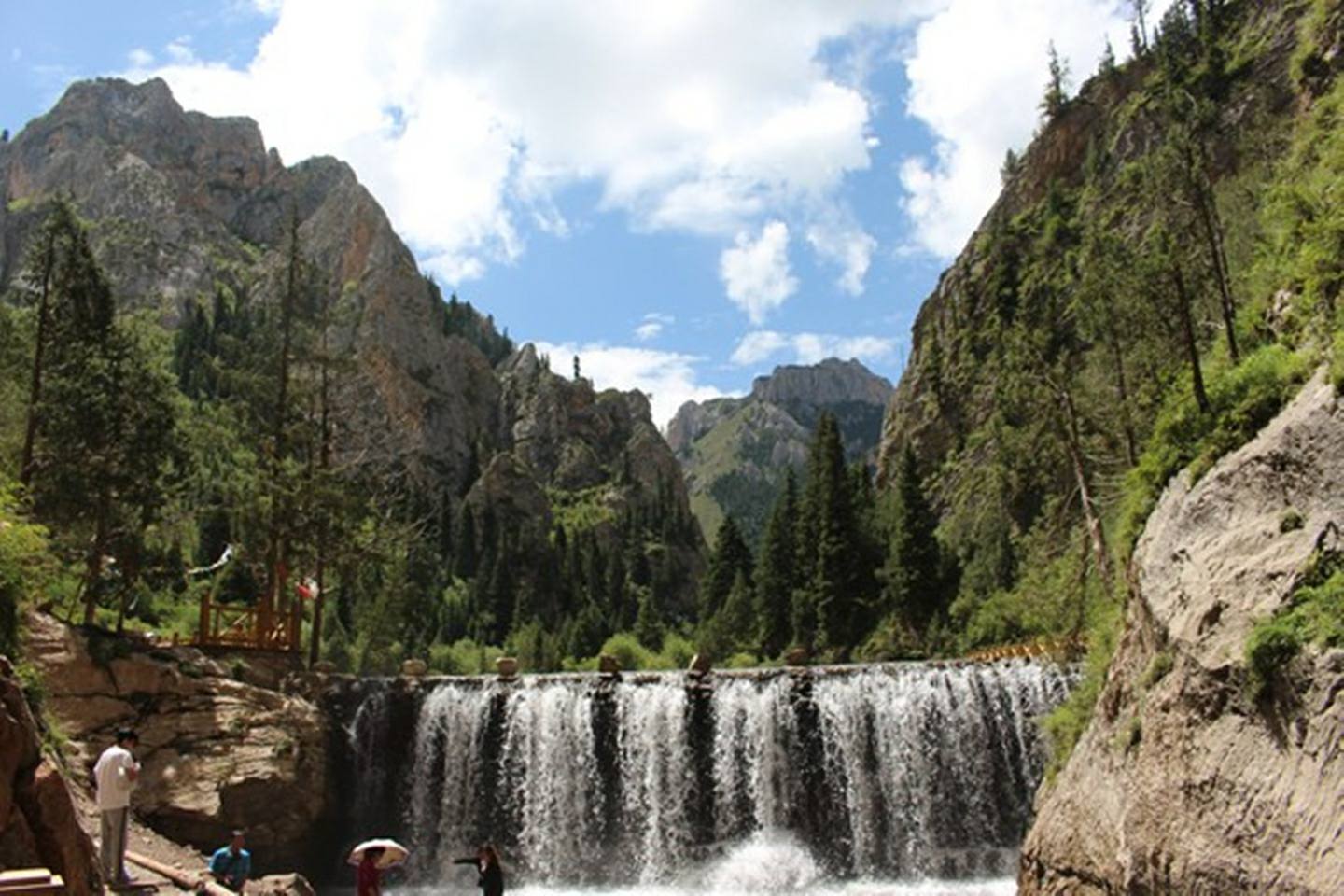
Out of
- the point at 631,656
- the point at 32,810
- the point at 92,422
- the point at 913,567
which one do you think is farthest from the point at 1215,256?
the point at 631,656

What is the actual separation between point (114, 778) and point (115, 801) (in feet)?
1.11

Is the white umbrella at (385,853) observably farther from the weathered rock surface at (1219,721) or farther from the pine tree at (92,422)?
the pine tree at (92,422)

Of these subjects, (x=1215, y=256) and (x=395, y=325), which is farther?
(x=395, y=325)

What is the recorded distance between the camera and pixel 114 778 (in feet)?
44.6

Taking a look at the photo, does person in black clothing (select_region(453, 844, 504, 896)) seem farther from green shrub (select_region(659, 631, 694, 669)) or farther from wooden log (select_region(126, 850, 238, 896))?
green shrub (select_region(659, 631, 694, 669))

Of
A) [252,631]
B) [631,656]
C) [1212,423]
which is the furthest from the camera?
[631,656]

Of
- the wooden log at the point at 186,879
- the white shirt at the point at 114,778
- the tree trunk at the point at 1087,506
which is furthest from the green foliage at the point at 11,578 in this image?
the tree trunk at the point at 1087,506

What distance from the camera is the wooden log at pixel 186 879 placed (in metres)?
13.9

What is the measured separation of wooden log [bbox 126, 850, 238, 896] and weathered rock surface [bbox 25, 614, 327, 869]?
7.71 metres

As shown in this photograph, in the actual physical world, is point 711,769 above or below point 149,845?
above

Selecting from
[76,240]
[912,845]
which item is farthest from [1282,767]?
[76,240]

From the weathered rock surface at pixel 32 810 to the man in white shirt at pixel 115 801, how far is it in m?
1.82

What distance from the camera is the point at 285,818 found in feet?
89.8

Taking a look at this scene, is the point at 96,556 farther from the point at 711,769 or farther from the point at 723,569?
the point at 723,569
